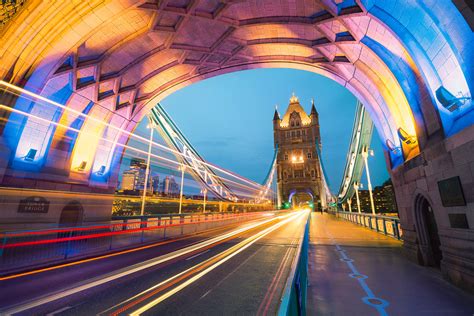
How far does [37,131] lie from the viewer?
38.0ft

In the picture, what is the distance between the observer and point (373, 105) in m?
10.8

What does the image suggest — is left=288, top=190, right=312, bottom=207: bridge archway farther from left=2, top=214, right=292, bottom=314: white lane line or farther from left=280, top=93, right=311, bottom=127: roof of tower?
left=2, top=214, right=292, bottom=314: white lane line

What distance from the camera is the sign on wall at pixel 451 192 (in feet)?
16.2

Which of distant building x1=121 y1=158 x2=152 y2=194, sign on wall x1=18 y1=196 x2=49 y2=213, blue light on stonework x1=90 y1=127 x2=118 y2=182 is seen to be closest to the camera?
sign on wall x1=18 y1=196 x2=49 y2=213

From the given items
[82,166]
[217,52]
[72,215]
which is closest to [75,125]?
[82,166]

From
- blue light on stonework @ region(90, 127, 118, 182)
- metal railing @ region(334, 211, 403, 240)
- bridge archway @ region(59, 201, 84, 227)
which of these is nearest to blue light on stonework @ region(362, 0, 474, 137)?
metal railing @ region(334, 211, 403, 240)

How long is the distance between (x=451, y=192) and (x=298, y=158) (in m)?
73.5

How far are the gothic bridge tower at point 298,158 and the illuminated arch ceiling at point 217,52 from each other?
63.4 metres

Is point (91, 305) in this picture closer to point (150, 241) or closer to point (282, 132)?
point (150, 241)

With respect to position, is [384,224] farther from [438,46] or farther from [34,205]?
[34,205]

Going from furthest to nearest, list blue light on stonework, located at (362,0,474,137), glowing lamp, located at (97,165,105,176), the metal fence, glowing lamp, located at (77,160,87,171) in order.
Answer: glowing lamp, located at (97,165,105,176) → glowing lamp, located at (77,160,87,171) → the metal fence → blue light on stonework, located at (362,0,474,137)

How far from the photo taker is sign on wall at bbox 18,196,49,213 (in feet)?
35.7

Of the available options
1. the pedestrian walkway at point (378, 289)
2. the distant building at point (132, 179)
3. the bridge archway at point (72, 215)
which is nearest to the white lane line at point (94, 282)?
the pedestrian walkway at point (378, 289)

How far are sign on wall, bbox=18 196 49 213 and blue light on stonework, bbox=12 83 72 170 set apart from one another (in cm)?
172
